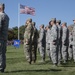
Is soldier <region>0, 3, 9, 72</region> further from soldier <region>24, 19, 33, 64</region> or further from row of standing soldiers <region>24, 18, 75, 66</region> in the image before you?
soldier <region>24, 19, 33, 64</region>

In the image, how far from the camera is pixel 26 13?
52.3 meters

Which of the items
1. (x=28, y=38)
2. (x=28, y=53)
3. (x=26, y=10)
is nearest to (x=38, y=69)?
(x=28, y=53)

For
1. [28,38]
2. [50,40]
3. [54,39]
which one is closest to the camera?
[54,39]

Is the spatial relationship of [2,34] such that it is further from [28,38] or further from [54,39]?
[28,38]

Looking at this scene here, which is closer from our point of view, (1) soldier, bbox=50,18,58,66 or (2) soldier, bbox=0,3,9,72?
(2) soldier, bbox=0,3,9,72

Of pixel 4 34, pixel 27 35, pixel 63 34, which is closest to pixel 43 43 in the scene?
pixel 63 34

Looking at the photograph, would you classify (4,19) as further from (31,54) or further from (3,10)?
(31,54)

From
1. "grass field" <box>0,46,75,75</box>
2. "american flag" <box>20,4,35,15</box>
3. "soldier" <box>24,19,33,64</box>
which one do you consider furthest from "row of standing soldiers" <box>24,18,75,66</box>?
"american flag" <box>20,4,35,15</box>

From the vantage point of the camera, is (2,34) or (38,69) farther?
(38,69)

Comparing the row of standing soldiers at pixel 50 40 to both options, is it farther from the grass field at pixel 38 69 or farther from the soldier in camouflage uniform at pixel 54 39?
the grass field at pixel 38 69

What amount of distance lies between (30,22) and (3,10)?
4398 millimetres

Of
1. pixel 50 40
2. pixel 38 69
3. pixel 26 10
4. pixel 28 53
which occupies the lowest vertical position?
pixel 38 69

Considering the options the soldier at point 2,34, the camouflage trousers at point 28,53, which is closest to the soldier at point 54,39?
the camouflage trousers at point 28,53

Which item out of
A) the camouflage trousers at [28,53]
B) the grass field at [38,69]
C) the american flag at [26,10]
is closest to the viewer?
the grass field at [38,69]
